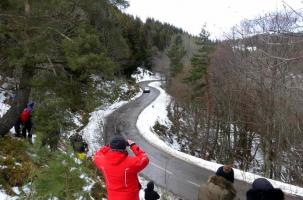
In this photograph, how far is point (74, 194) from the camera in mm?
6359

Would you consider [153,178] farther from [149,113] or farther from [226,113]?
[149,113]

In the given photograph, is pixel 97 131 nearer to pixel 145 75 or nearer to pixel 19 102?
pixel 19 102

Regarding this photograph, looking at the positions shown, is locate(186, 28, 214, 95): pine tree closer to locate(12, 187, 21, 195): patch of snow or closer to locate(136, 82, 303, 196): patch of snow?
locate(136, 82, 303, 196): patch of snow

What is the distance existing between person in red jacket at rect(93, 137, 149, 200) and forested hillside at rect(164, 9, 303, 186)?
11.9m

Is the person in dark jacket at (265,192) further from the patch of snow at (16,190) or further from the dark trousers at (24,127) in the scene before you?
the dark trousers at (24,127)

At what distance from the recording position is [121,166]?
511 cm

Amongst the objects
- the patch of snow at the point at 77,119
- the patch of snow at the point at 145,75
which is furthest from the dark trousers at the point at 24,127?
the patch of snow at the point at 145,75

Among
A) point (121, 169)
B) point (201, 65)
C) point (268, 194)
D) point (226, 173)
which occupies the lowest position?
point (226, 173)

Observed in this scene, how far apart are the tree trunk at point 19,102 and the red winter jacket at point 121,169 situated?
7.98 meters

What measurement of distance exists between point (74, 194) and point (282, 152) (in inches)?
829

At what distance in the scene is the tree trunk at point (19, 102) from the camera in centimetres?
1304

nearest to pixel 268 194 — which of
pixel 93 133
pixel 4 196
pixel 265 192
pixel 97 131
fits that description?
pixel 265 192

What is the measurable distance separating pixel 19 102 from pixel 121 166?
31.7ft

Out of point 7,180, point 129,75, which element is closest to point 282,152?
point 7,180
